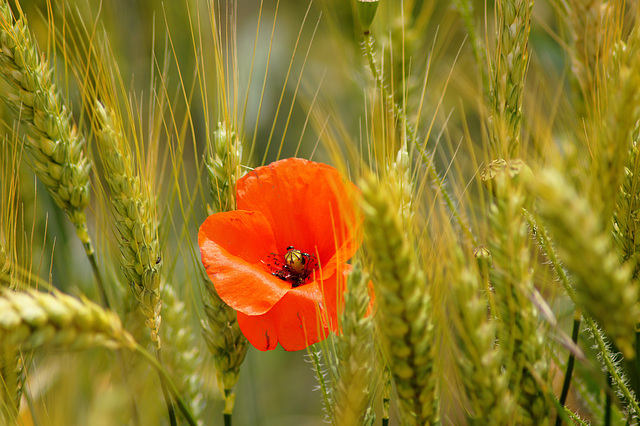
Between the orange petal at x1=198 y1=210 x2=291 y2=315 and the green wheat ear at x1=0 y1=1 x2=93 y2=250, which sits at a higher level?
the green wheat ear at x1=0 y1=1 x2=93 y2=250

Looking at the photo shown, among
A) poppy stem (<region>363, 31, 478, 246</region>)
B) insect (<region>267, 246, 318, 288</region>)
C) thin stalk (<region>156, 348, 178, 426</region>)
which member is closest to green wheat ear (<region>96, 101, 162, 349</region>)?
thin stalk (<region>156, 348, 178, 426</region>)

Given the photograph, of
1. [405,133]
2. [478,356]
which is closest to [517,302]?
[478,356]

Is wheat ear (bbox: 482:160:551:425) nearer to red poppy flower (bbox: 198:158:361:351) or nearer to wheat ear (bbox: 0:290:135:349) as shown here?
red poppy flower (bbox: 198:158:361:351)

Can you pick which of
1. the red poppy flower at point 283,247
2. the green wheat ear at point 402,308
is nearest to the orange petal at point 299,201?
the red poppy flower at point 283,247

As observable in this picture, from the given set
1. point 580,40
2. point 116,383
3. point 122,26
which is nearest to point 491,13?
point 580,40

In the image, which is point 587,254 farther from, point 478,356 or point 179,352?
point 179,352

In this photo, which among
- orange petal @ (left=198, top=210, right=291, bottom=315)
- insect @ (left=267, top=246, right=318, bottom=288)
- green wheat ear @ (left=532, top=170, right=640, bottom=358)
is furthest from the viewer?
insect @ (left=267, top=246, right=318, bottom=288)

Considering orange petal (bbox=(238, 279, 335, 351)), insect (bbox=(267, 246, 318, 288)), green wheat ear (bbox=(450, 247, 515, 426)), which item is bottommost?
green wheat ear (bbox=(450, 247, 515, 426))

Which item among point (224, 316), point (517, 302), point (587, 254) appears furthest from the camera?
point (224, 316)
